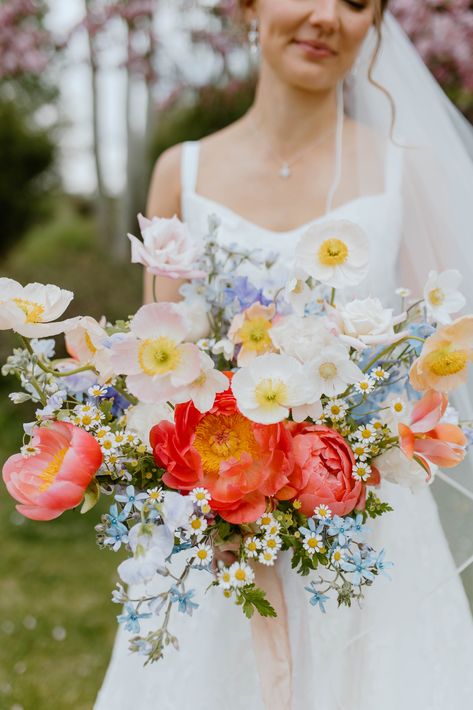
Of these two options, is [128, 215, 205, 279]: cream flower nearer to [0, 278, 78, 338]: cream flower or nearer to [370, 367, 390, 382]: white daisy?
[0, 278, 78, 338]: cream flower

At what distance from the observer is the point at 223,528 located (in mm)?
1217

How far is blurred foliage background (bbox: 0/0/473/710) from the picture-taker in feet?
12.5

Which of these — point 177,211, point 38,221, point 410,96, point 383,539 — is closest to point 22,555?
point 177,211

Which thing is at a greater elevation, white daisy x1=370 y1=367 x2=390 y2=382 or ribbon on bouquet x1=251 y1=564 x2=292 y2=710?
white daisy x1=370 y1=367 x2=390 y2=382

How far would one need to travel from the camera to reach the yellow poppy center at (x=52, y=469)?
117cm

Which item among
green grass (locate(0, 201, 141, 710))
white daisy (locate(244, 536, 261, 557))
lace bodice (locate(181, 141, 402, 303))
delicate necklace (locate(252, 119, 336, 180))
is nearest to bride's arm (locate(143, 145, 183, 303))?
lace bodice (locate(181, 141, 402, 303))

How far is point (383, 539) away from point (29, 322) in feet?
3.49

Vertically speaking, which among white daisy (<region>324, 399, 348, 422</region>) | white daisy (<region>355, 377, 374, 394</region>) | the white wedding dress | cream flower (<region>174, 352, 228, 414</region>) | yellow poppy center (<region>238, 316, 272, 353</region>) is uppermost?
cream flower (<region>174, 352, 228, 414</region>)

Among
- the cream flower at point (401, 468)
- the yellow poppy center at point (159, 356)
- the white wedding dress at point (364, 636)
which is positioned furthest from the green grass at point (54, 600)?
the yellow poppy center at point (159, 356)

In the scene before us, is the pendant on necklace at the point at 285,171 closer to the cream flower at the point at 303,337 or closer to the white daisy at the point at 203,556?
the cream flower at the point at 303,337

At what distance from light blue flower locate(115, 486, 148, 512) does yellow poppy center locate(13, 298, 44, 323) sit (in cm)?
31

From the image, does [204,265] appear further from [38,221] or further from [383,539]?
[38,221]

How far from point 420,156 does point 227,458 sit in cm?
Result: 124

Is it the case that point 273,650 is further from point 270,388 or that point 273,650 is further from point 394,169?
point 394,169
